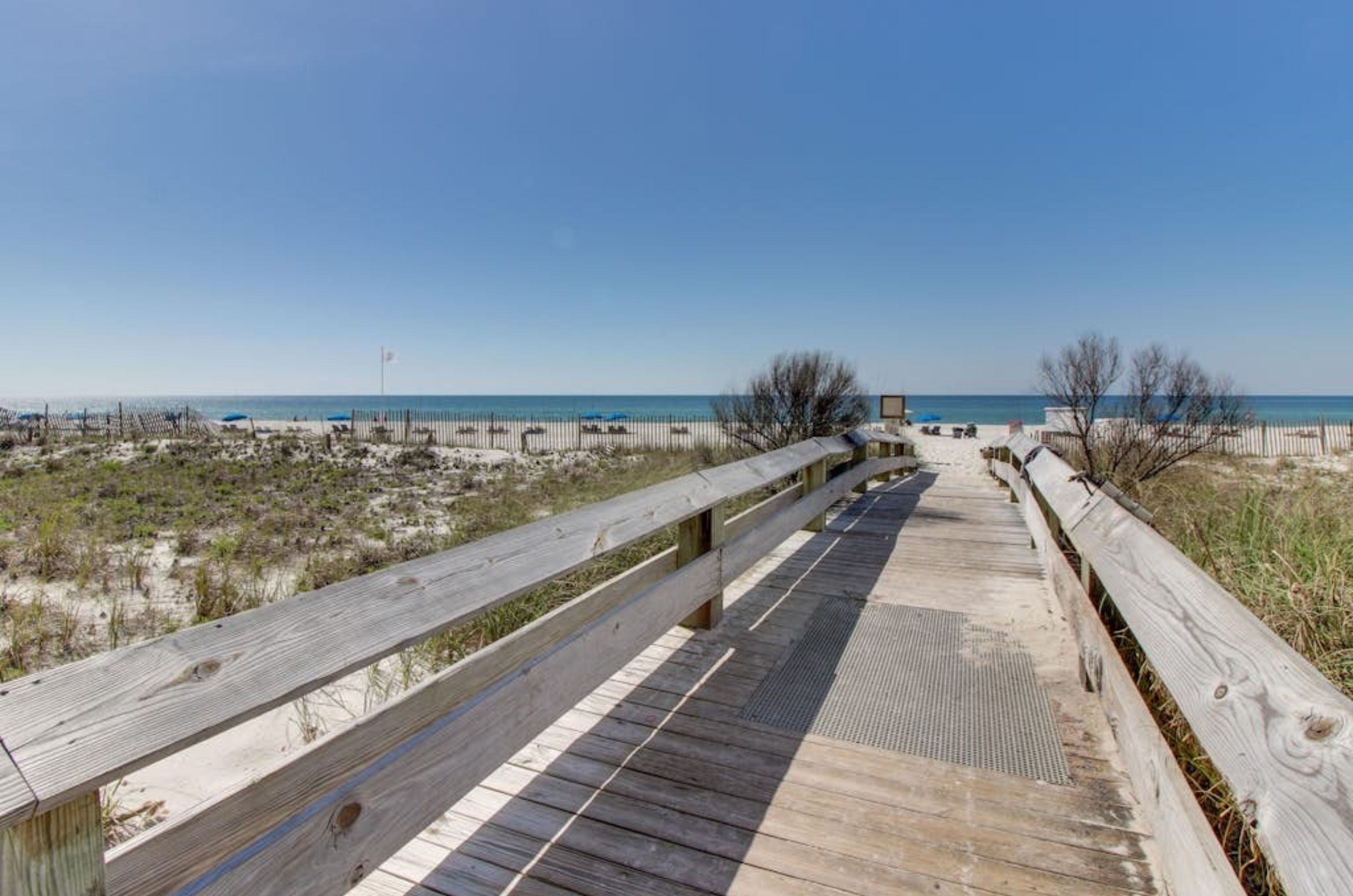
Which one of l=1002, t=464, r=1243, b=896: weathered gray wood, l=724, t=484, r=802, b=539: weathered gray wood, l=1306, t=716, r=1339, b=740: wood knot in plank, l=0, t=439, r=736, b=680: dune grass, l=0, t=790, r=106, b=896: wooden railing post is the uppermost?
l=1306, t=716, r=1339, b=740: wood knot in plank

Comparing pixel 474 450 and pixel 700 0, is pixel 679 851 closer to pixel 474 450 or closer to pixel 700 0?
pixel 700 0

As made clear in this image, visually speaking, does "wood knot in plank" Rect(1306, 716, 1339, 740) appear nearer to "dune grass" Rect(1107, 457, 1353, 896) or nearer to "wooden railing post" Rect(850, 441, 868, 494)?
"dune grass" Rect(1107, 457, 1353, 896)

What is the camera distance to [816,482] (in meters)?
5.91

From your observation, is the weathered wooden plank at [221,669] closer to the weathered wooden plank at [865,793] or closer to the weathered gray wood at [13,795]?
the weathered gray wood at [13,795]

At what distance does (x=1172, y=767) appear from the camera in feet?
5.59

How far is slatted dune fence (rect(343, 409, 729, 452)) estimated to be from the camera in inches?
860

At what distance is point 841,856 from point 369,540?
685 centimetres

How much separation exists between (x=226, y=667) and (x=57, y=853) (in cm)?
28

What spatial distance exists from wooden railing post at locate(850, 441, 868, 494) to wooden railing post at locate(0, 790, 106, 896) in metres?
7.05

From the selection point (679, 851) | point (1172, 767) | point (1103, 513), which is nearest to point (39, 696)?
point (679, 851)

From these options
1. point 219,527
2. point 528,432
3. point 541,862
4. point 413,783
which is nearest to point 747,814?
point 541,862

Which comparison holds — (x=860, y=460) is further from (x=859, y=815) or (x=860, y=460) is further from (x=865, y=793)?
(x=859, y=815)

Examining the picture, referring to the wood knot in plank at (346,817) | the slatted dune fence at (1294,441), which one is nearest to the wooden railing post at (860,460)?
the wood knot in plank at (346,817)

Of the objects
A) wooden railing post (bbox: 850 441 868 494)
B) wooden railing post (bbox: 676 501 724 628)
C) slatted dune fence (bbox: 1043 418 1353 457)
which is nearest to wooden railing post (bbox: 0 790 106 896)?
wooden railing post (bbox: 676 501 724 628)
